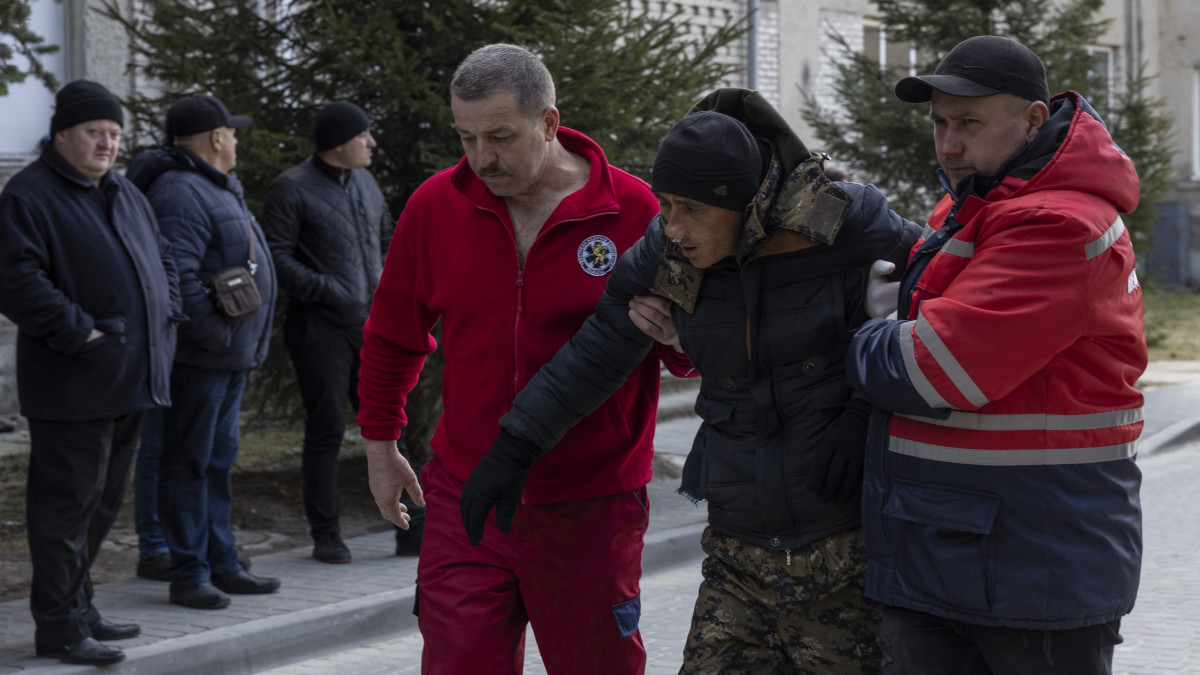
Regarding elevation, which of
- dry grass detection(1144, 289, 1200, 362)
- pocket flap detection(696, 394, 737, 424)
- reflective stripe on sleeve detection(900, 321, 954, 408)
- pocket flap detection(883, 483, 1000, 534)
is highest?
reflective stripe on sleeve detection(900, 321, 954, 408)

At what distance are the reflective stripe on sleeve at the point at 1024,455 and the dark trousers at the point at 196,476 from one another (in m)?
3.96

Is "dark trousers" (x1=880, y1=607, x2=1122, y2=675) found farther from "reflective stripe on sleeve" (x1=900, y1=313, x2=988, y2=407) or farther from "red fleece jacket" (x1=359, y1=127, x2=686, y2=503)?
"red fleece jacket" (x1=359, y1=127, x2=686, y2=503)

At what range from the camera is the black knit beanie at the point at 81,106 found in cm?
521

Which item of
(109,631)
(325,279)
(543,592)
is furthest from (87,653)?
(543,592)

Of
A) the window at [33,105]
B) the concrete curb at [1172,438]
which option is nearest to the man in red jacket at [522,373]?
the window at [33,105]

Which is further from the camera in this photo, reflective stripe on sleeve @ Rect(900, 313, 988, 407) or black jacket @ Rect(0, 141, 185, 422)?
black jacket @ Rect(0, 141, 185, 422)

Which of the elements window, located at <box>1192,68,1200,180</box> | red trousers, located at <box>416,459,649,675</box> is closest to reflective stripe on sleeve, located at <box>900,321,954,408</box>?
red trousers, located at <box>416,459,649,675</box>

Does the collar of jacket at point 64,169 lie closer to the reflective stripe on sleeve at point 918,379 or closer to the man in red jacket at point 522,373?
the man in red jacket at point 522,373

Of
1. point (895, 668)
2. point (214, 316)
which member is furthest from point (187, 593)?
point (895, 668)

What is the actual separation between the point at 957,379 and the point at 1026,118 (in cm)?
58

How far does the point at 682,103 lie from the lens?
7926 millimetres

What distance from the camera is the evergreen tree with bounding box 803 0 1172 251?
511 inches

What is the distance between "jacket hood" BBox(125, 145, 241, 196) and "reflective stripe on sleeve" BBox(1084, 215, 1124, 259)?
443 cm

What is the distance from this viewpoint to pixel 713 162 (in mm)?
2869
